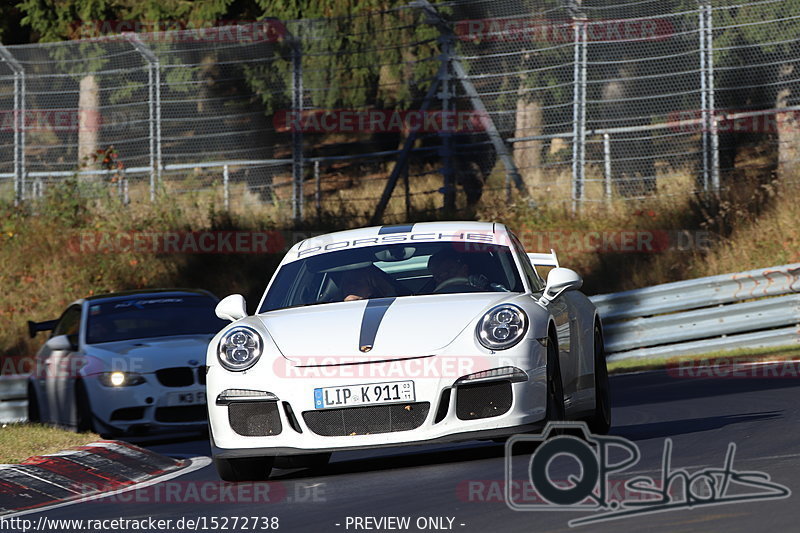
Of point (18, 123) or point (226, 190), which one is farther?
point (226, 190)

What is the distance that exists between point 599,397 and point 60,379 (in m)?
6.39

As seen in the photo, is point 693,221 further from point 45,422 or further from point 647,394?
point 45,422

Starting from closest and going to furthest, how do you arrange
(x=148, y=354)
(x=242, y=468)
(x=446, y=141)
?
1. (x=242, y=468)
2. (x=148, y=354)
3. (x=446, y=141)

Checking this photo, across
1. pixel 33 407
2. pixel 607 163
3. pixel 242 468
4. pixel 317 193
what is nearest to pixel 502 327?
pixel 242 468

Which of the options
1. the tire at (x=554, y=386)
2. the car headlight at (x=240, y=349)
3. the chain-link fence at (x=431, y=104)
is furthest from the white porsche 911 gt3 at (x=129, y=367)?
the chain-link fence at (x=431, y=104)

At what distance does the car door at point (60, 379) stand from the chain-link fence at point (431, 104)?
31.0 feet

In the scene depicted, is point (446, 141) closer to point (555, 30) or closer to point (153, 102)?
point (555, 30)

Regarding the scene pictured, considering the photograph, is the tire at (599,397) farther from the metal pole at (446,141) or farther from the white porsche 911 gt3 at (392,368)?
the metal pole at (446,141)

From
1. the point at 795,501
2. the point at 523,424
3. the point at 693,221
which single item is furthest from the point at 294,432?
the point at 693,221

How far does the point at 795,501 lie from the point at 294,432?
282 cm

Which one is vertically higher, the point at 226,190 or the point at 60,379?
the point at 226,190

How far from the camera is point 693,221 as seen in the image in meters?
22.5

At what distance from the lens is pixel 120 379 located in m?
13.9

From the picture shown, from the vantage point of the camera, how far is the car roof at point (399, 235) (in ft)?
32.8
